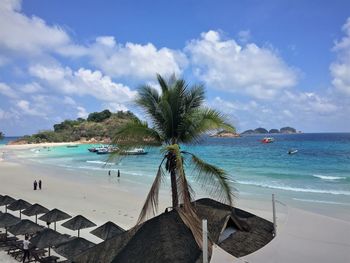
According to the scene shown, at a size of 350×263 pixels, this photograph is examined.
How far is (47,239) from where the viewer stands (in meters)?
11.6

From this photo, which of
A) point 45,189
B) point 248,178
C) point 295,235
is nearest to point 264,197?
point 248,178

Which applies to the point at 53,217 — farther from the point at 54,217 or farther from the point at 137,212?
the point at 137,212

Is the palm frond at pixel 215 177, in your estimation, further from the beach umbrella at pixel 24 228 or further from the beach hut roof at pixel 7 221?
the beach hut roof at pixel 7 221

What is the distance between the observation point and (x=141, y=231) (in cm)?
796

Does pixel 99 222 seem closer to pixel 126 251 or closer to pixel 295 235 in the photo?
pixel 126 251

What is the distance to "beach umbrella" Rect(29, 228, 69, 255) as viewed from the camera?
1148 centimetres

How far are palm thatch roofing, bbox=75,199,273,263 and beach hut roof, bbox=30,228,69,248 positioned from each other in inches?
145

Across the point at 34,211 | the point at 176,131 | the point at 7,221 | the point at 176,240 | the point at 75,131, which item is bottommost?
the point at 7,221

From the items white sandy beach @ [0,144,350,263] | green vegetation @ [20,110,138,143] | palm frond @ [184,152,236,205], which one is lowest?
white sandy beach @ [0,144,350,263]

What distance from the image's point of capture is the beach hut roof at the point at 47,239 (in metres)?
11.5

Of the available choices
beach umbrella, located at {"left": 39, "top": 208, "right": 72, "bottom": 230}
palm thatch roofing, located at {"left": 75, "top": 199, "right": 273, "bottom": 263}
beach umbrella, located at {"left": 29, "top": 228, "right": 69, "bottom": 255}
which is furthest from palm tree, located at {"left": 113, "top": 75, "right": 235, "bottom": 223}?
beach umbrella, located at {"left": 39, "top": 208, "right": 72, "bottom": 230}

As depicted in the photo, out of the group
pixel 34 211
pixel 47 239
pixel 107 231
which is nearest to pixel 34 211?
pixel 34 211

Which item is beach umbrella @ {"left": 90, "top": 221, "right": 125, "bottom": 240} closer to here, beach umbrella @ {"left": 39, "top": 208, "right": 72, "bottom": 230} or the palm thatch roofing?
beach umbrella @ {"left": 39, "top": 208, "right": 72, "bottom": 230}

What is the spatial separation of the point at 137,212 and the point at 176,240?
15.4 m
